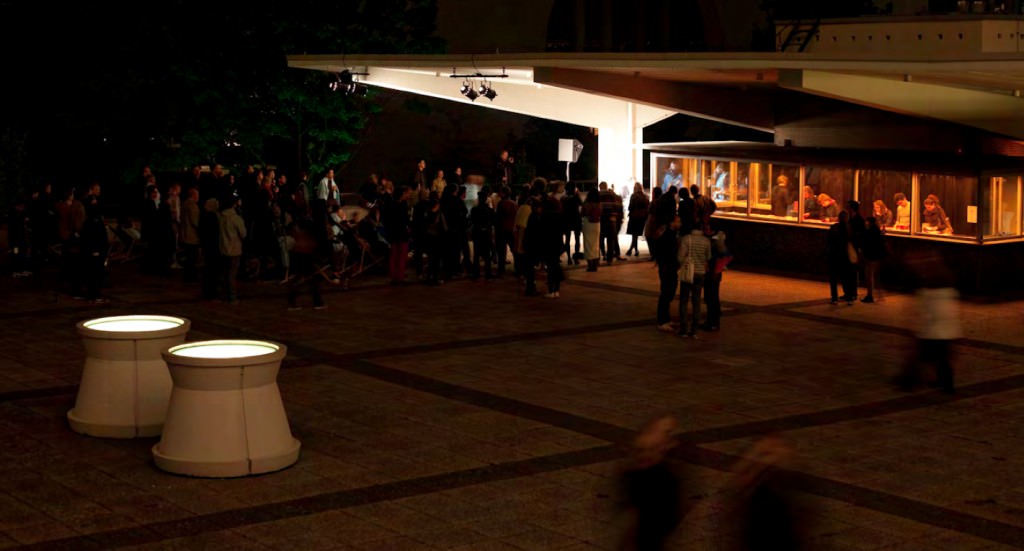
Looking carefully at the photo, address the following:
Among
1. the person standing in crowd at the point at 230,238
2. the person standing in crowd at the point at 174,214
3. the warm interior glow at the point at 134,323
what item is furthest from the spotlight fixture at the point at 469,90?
the warm interior glow at the point at 134,323

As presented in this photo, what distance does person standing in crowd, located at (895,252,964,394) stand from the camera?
44.2 ft

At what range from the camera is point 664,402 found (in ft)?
44.4

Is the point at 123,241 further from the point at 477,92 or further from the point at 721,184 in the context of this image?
the point at 721,184

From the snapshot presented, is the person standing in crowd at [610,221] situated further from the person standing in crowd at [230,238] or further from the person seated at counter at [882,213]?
the person standing in crowd at [230,238]

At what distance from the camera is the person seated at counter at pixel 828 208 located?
23.6m

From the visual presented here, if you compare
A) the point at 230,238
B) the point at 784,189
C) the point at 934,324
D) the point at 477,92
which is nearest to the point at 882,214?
the point at 784,189

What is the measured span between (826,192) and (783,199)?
116cm

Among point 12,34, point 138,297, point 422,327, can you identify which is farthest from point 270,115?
point 422,327

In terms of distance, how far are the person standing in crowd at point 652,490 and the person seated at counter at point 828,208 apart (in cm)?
1735

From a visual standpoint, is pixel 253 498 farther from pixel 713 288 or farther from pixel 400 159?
pixel 400 159

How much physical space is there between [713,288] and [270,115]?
22.7 metres

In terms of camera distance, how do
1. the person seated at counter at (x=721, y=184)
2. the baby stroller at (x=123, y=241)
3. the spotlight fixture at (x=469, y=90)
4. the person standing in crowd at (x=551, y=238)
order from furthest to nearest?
1. the spotlight fixture at (x=469, y=90)
2. the person seated at counter at (x=721, y=184)
3. the baby stroller at (x=123, y=241)
4. the person standing in crowd at (x=551, y=238)

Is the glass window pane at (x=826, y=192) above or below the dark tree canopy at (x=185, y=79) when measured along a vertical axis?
below

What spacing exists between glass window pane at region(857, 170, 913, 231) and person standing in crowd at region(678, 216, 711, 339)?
20.0 feet
